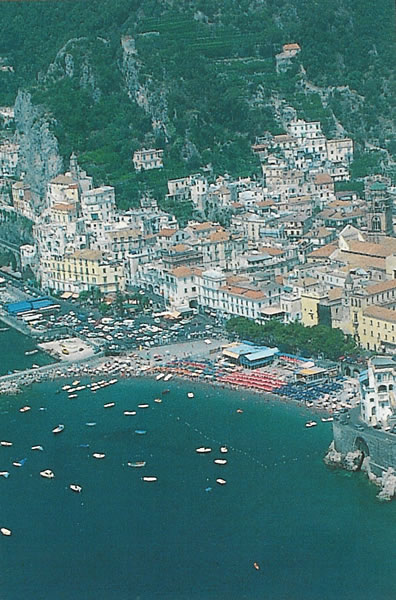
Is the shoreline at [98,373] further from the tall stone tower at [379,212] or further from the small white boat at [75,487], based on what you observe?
the tall stone tower at [379,212]

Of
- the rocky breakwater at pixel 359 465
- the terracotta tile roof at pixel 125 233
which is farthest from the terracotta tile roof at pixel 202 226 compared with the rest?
the rocky breakwater at pixel 359 465

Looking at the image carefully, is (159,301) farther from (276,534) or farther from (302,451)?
(276,534)

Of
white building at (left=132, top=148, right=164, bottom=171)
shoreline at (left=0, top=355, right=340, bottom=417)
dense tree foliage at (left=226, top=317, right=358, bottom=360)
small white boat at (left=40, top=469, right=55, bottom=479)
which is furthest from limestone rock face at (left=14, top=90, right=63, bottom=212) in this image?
small white boat at (left=40, top=469, right=55, bottom=479)

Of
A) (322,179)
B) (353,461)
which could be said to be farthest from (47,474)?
(322,179)

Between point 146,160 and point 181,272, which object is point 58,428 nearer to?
point 181,272

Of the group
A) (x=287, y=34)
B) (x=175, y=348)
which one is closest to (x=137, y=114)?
(x=287, y=34)

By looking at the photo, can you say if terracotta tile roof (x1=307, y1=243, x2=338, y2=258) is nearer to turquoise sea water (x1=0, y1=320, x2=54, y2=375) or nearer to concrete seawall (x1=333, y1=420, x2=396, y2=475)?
turquoise sea water (x1=0, y1=320, x2=54, y2=375)
